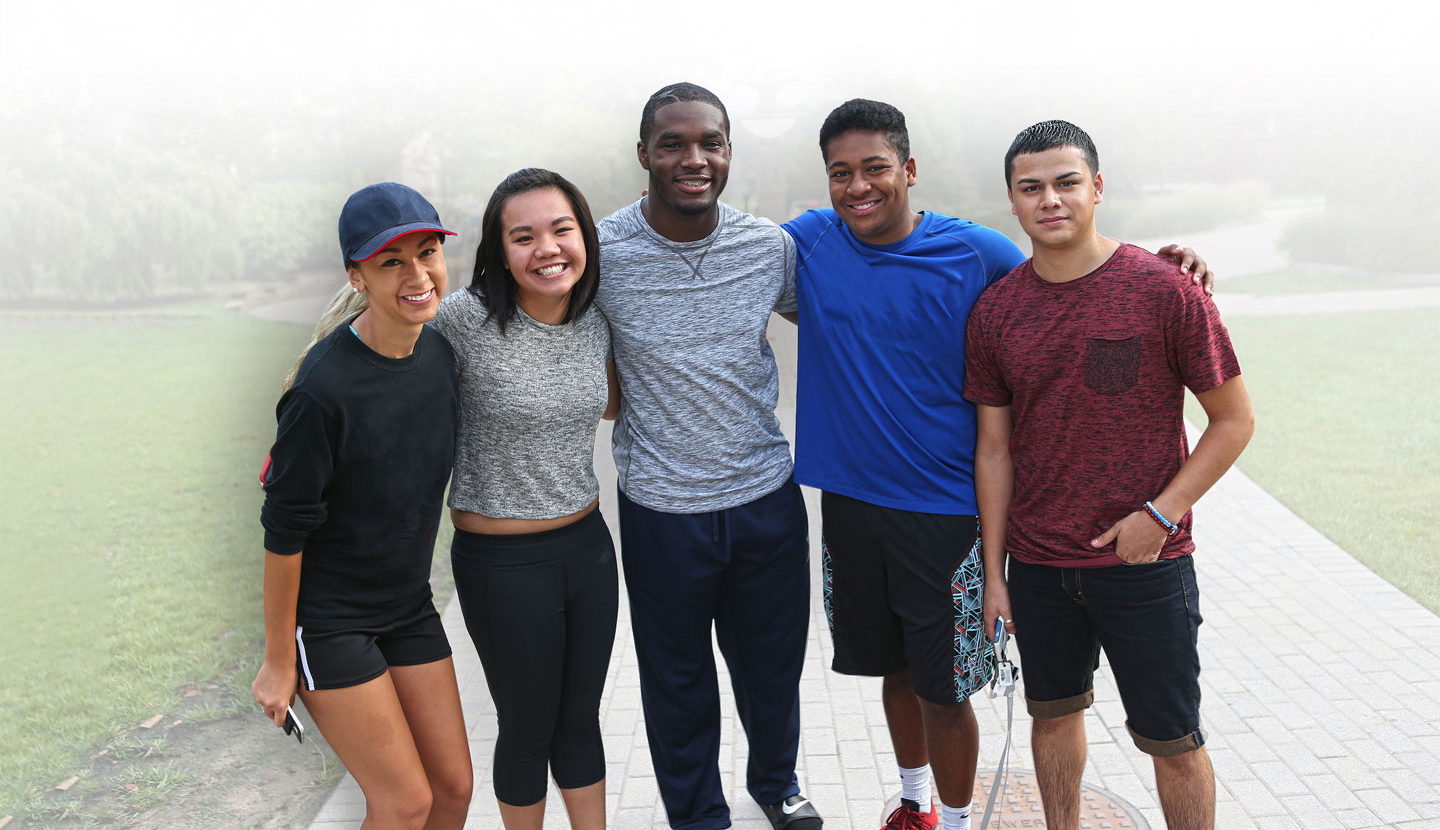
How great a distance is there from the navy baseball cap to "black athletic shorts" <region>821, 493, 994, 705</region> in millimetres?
1355

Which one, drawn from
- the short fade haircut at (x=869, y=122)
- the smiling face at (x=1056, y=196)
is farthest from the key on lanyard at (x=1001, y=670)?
the short fade haircut at (x=869, y=122)

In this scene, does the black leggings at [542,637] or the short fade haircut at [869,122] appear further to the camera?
the short fade haircut at [869,122]

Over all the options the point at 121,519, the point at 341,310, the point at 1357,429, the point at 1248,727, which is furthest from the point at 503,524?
the point at 1357,429

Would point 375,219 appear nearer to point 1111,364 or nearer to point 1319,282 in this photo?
point 1111,364

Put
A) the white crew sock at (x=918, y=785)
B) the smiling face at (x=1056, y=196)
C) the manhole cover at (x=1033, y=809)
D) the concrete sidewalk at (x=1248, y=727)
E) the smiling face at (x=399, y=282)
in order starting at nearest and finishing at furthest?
the smiling face at (x=399, y=282)
the smiling face at (x=1056, y=196)
the white crew sock at (x=918, y=785)
the manhole cover at (x=1033, y=809)
the concrete sidewalk at (x=1248, y=727)

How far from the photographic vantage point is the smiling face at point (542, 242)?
252 cm

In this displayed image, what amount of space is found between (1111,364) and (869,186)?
2.60ft

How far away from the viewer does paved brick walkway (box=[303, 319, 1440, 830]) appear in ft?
11.0

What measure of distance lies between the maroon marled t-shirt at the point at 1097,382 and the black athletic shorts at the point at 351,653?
1541mm

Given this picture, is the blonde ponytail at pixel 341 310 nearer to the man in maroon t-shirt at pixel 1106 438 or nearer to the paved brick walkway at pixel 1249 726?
the man in maroon t-shirt at pixel 1106 438

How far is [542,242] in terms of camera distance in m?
2.51

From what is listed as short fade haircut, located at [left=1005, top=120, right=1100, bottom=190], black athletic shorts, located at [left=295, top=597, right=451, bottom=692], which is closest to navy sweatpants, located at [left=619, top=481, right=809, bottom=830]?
black athletic shorts, located at [left=295, top=597, right=451, bottom=692]

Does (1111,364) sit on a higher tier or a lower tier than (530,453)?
higher

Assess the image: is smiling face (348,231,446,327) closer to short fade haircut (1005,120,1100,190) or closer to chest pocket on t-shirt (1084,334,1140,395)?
short fade haircut (1005,120,1100,190)
